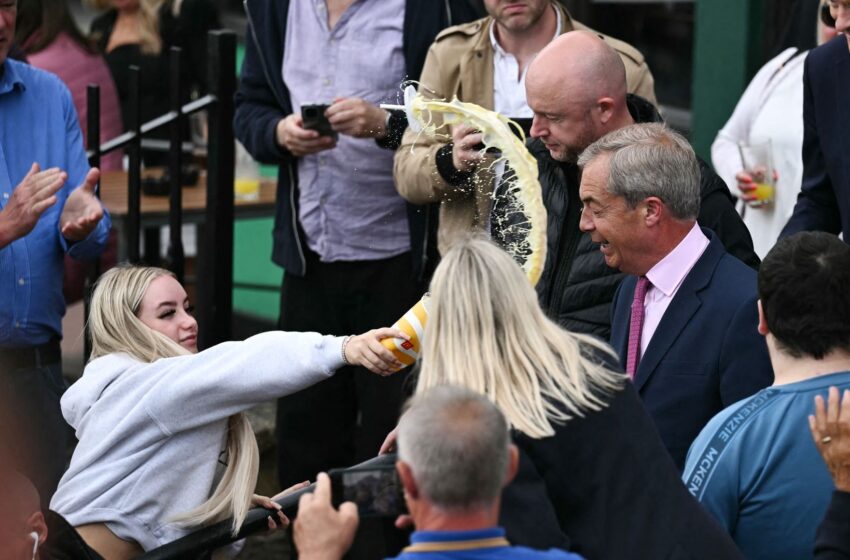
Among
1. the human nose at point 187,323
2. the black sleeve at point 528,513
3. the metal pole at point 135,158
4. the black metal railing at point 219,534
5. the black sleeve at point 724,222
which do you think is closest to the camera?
the black sleeve at point 528,513

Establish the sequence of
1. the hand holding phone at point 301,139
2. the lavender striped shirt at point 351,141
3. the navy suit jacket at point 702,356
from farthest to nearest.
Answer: the lavender striped shirt at point 351,141
the hand holding phone at point 301,139
the navy suit jacket at point 702,356

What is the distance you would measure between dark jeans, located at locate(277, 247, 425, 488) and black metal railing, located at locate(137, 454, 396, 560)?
1.80 meters

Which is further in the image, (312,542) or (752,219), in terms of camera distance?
(752,219)

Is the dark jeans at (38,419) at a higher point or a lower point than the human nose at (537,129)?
lower

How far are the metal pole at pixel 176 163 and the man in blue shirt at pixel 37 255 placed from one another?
757 mm

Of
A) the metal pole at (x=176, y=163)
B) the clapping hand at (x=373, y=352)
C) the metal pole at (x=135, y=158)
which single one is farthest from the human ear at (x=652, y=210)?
the metal pole at (x=135, y=158)

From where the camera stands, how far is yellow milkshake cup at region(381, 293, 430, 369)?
3.57m

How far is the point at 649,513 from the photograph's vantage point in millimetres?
3096

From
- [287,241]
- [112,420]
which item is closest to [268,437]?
[287,241]

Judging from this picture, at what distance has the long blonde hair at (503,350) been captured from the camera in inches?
117

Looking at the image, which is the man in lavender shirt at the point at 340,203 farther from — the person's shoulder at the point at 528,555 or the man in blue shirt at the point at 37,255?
the person's shoulder at the point at 528,555

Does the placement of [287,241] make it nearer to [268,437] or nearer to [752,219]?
[268,437]

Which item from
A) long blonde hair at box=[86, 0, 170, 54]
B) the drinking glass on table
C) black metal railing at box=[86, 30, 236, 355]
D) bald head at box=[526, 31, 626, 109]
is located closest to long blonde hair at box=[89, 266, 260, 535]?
bald head at box=[526, 31, 626, 109]

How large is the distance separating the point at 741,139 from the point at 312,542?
149 inches
